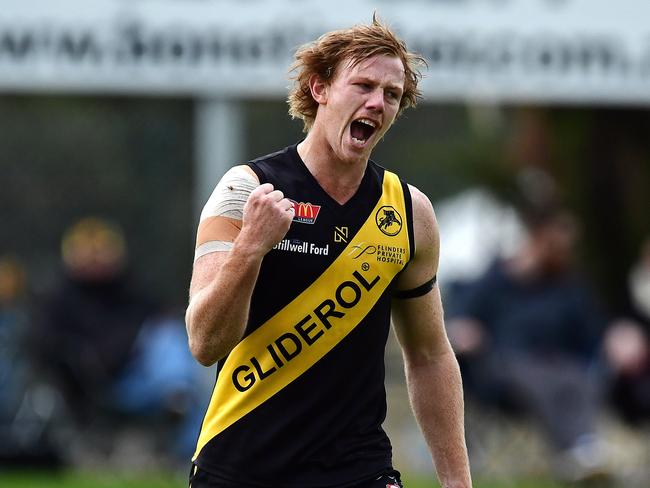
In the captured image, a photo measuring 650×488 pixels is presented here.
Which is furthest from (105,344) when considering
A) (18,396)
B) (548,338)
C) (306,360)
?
(306,360)

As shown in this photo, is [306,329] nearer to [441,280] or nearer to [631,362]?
[631,362]

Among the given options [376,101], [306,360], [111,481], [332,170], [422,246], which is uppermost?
[111,481]

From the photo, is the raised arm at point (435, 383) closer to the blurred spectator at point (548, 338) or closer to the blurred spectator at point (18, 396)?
the blurred spectator at point (548, 338)

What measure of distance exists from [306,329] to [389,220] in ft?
1.51

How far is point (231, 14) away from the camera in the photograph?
12023 mm

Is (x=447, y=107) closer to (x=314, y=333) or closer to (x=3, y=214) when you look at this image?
(x=3, y=214)

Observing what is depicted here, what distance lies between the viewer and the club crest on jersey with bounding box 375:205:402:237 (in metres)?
5.08

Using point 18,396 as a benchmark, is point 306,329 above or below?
below

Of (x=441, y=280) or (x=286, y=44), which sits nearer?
(x=286, y=44)

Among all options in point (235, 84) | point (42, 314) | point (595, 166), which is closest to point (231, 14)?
point (235, 84)

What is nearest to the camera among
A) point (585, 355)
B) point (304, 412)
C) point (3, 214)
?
point (304, 412)

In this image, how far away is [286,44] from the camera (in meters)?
12.1

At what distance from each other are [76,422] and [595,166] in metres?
6.03

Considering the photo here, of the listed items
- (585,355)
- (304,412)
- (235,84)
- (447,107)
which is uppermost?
(447,107)
